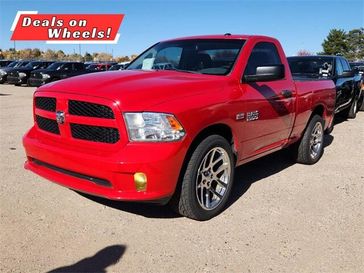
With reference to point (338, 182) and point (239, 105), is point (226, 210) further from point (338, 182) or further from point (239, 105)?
point (338, 182)

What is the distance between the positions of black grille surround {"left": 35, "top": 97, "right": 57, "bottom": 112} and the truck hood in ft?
0.32

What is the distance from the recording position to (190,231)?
3842mm

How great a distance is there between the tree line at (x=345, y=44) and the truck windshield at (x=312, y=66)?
231 feet

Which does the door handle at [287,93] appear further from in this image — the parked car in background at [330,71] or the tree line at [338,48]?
the tree line at [338,48]

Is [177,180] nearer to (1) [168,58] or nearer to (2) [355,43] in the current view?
(1) [168,58]

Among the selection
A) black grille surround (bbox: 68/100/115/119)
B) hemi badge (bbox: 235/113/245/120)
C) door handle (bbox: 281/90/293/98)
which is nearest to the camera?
black grille surround (bbox: 68/100/115/119)

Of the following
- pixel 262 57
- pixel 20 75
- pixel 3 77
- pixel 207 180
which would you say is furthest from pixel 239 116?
pixel 3 77

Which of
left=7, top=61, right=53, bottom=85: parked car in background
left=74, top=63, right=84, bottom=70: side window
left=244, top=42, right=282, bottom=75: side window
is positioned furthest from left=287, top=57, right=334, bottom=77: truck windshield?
left=7, top=61, right=53, bottom=85: parked car in background

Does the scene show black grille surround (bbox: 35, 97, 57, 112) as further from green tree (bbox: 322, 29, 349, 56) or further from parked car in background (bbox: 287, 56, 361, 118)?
green tree (bbox: 322, 29, 349, 56)

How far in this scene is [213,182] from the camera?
425cm

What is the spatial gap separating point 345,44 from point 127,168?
81.3m

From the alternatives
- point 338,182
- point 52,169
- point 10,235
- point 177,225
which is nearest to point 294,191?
point 338,182

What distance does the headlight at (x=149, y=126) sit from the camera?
3.47 metres

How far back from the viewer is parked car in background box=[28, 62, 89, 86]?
2294 centimetres
